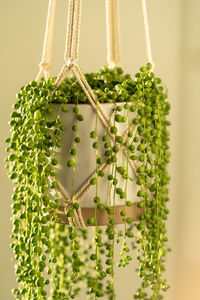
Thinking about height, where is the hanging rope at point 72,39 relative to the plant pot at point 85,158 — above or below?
above

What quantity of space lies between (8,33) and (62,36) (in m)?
0.21

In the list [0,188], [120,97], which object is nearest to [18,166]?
[120,97]

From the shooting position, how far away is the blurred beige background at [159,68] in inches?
66.2

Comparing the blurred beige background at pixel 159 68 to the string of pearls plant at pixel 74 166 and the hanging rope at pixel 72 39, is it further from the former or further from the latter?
the hanging rope at pixel 72 39

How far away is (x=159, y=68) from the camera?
1804 millimetres

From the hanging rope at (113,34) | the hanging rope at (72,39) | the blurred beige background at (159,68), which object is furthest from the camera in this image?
the blurred beige background at (159,68)

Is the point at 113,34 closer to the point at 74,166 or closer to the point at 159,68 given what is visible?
the point at 159,68

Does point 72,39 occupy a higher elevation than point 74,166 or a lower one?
higher

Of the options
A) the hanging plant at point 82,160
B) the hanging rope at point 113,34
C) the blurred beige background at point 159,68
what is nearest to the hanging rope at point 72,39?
the hanging plant at point 82,160

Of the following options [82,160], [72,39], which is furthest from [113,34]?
[82,160]

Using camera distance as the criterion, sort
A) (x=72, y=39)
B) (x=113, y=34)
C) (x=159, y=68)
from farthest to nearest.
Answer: (x=159, y=68), (x=113, y=34), (x=72, y=39)

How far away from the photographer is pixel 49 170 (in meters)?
0.91

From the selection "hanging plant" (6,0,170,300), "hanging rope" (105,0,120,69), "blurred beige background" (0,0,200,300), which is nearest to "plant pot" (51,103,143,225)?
"hanging plant" (6,0,170,300)

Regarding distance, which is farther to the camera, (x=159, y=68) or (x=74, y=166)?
(x=159, y=68)
